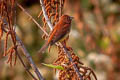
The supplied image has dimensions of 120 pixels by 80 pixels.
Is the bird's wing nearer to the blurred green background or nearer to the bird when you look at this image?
the bird

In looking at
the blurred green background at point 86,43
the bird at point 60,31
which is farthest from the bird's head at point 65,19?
the blurred green background at point 86,43

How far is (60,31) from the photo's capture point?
7.77ft

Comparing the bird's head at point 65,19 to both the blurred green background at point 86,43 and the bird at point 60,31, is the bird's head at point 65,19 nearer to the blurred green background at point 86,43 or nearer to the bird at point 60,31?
the bird at point 60,31

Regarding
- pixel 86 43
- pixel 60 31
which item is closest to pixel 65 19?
pixel 60 31

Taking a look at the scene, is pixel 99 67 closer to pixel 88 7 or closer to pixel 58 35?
pixel 88 7

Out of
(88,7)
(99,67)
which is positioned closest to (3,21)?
(99,67)

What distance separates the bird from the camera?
2.17 meters

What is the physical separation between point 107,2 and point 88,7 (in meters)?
0.77

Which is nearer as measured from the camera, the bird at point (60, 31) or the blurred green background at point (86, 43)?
the bird at point (60, 31)

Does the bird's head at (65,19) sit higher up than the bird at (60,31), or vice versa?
the bird's head at (65,19)

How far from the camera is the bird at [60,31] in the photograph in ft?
7.13

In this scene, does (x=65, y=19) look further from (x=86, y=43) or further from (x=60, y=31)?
(x=86, y=43)

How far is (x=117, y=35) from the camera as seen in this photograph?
9.55 meters

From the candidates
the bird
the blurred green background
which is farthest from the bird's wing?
the blurred green background
